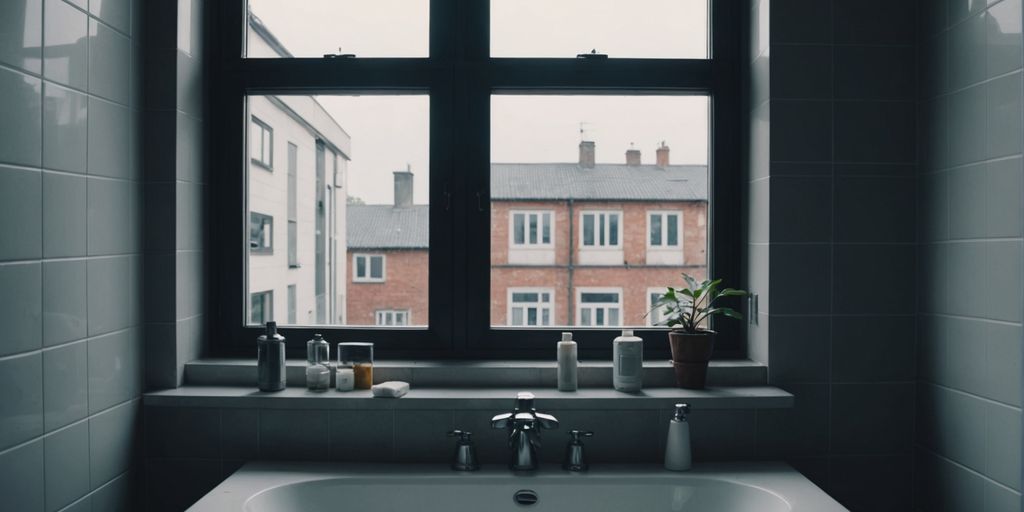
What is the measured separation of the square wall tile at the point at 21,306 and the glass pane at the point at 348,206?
682mm

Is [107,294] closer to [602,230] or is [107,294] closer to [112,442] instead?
[112,442]

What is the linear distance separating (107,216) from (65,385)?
1.26ft

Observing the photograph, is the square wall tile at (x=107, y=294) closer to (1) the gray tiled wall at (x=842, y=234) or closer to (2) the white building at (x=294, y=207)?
(2) the white building at (x=294, y=207)

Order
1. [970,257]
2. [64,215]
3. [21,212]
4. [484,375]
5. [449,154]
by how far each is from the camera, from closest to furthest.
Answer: [21,212] → [64,215] → [970,257] → [484,375] → [449,154]

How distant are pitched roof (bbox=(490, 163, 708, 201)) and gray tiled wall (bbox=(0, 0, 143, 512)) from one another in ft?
3.09

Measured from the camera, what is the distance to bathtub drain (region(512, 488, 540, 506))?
1664mm

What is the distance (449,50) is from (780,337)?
116cm

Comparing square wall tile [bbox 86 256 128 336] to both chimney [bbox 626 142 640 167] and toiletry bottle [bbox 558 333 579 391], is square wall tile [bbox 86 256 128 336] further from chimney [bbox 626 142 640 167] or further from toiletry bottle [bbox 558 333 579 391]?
chimney [bbox 626 142 640 167]

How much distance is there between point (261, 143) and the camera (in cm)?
207

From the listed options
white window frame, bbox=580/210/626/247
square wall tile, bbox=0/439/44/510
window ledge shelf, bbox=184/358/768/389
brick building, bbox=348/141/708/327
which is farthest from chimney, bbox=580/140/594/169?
square wall tile, bbox=0/439/44/510

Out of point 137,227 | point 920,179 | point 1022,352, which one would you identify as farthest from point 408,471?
point 920,179

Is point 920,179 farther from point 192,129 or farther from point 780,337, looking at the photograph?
point 192,129

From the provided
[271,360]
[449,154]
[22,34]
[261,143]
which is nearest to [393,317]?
[271,360]

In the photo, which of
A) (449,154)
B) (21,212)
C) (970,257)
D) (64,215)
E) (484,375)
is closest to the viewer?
(21,212)
